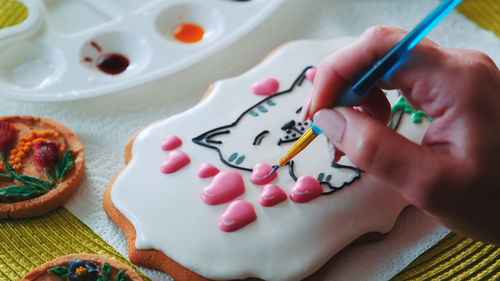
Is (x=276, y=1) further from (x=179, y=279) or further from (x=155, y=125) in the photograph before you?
(x=179, y=279)

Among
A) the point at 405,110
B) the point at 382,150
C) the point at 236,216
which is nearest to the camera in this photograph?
the point at 382,150

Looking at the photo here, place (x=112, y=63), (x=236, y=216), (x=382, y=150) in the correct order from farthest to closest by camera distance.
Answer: (x=112, y=63), (x=236, y=216), (x=382, y=150)

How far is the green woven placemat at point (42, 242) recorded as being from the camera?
1.26 meters

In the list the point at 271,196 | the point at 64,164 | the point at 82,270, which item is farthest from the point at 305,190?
the point at 64,164

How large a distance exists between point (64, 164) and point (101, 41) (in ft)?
1.61

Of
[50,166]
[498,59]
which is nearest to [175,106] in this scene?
[50,166]

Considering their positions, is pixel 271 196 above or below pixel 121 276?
above

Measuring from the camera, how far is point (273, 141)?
135cm

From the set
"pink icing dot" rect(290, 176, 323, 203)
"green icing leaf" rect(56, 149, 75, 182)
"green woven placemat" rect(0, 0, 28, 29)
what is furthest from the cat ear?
"green woven placemat" rect(0, 0, 28, 29)

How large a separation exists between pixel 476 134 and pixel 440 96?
0.35 ft

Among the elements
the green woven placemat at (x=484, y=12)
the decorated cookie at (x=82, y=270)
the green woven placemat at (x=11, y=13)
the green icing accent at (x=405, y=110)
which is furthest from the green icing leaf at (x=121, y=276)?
the green woven placemat at (x=484, y=12)

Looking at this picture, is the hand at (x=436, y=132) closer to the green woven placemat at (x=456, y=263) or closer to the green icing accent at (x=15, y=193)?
the green woven placemat at (x=456, y=263)

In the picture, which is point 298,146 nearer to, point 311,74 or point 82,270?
point 311,74

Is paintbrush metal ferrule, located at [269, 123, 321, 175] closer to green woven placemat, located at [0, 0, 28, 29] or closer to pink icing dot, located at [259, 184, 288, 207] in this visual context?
pink icing dot, located at [259, 184, 288, 207]
